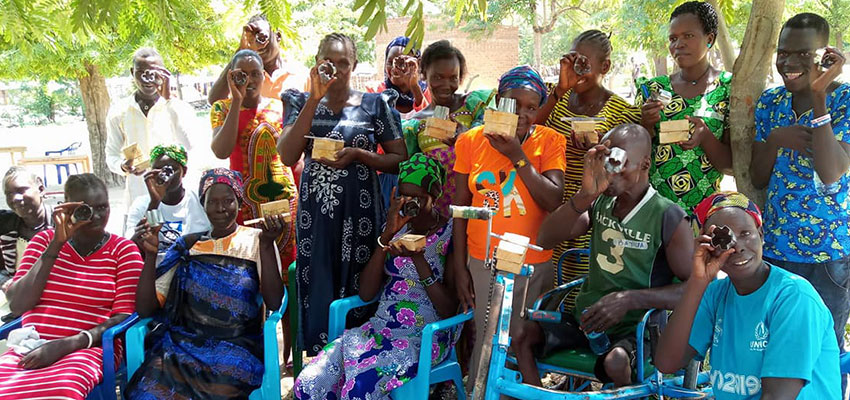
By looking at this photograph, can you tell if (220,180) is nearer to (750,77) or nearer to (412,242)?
(412,242)

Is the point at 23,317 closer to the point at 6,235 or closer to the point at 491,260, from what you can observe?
the point at 6,235

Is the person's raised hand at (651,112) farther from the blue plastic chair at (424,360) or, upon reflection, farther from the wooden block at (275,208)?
the wooden block at (275,208)

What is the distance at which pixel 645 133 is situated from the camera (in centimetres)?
282

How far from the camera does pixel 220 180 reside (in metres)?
3.40

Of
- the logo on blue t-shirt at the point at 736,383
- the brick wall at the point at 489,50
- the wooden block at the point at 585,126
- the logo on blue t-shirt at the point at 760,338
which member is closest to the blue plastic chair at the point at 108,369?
the wooden block at the point at 585,126

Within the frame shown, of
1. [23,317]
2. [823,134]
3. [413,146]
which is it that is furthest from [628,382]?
[23,317]

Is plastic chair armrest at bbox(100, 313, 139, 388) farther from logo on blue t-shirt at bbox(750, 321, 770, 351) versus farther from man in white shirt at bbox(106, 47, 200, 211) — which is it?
logo on blue t-shirt at bbox(750, 321, 770, 351)

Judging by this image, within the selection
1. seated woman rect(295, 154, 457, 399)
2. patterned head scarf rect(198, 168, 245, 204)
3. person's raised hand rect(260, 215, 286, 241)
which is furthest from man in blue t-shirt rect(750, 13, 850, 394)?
patterned head scarf rect(198, 168, 245, 204)

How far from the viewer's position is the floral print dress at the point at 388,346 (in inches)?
121

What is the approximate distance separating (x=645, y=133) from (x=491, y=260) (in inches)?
38.5

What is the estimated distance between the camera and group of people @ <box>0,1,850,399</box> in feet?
9.06

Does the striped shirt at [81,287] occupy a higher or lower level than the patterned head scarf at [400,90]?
lower

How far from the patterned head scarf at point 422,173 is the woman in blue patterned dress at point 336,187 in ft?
0.68

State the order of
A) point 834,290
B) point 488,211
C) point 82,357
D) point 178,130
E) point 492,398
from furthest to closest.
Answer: point 178,130 → point 82,357 → point 834,290 → point 492,398 → point 488,211
